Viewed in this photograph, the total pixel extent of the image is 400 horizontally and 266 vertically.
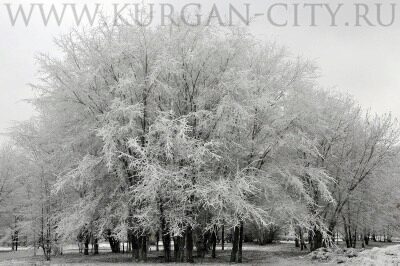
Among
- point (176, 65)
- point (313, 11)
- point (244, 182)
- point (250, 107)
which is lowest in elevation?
point (244, 182)

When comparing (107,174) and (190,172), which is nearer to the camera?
(190,172)

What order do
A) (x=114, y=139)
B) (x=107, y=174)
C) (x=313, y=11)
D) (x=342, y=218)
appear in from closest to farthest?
(x=313, y=11)
(x=114, y=139)
(x=107, y=174)
(x=342, y=218)

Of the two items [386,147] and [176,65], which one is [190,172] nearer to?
[176,65]

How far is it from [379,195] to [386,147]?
206 inches

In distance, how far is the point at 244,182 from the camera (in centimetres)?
2027

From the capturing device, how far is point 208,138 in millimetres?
23016

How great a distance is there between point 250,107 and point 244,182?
410 cm

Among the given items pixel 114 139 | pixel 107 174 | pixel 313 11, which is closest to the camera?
pixel 313 11

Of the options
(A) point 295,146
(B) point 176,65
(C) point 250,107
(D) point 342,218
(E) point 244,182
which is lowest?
(D) point 342,218

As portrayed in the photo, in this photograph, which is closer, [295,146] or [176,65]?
[176,65]

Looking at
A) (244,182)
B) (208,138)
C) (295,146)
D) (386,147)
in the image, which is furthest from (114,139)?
(386,147)

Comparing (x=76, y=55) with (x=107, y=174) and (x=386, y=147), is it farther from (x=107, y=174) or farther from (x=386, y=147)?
(x=386, y=147)

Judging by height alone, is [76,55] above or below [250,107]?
above

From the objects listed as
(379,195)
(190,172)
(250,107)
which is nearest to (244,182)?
(190,172)
